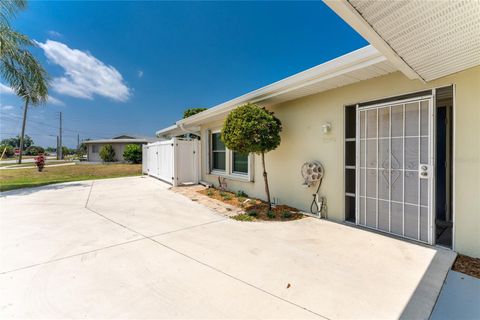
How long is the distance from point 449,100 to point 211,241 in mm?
5279

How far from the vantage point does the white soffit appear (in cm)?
171

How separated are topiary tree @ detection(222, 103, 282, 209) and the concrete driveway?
1733mm

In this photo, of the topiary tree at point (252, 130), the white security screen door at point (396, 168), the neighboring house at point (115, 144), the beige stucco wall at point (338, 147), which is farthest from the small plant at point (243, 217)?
the neighboring house at point (115, 144)

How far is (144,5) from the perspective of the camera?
340 inches

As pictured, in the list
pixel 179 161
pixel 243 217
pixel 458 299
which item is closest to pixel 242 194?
pixel 243 217

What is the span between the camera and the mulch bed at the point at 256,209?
4.95 m

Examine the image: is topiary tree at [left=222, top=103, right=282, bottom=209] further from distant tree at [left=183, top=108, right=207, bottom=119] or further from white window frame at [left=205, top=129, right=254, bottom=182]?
distant tree at [left=183, top=108, right=207, bottom=119]

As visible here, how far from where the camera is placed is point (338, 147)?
14.9ft

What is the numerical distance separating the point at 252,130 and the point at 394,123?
2.64m

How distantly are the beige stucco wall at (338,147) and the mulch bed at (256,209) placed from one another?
297 millimetres

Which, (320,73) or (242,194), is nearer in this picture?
(320,73)

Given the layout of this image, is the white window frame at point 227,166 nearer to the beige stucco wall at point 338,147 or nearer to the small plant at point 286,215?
the beige stucco wall at point 338,147

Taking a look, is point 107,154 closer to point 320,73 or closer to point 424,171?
point 320,73

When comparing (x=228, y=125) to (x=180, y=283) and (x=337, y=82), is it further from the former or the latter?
(x=180, y=283)
